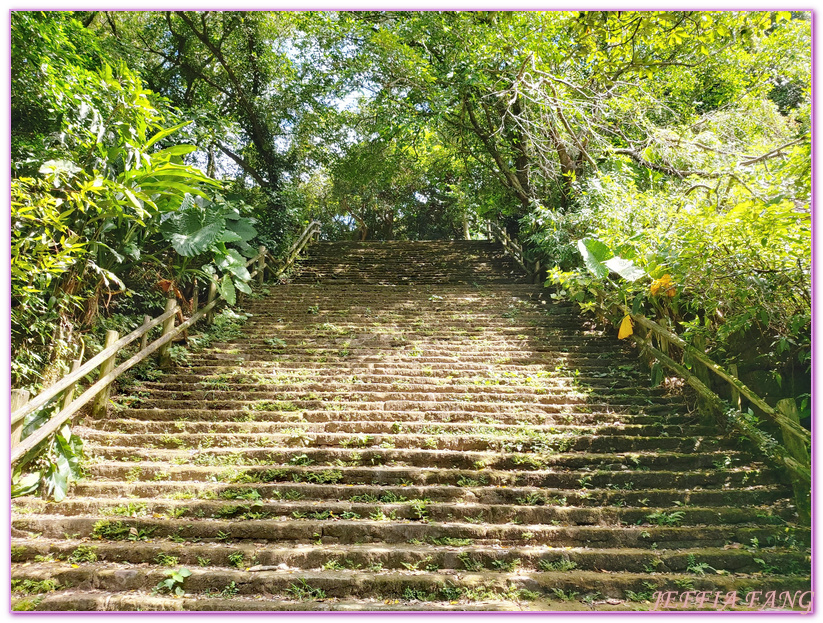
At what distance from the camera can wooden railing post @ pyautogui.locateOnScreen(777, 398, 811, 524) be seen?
10.7 ft

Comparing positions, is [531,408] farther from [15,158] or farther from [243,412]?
[15,158]

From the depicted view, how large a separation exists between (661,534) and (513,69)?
7.65 m

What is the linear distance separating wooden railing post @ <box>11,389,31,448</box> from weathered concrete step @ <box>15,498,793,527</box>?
634 millimetres

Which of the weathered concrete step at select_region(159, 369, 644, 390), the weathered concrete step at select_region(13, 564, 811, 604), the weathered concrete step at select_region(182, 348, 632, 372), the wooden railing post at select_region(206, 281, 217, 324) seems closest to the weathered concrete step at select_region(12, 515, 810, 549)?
the weathered concrete step at select_region(13, 564, 811, 604)

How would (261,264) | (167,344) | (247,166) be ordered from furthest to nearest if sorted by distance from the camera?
(247,166) < (261,264) < (167,344)

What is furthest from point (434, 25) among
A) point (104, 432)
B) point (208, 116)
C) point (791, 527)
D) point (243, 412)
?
point (791, 527)

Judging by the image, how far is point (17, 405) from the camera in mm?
3189

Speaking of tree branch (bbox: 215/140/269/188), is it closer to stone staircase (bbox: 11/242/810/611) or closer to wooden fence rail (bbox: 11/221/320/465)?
wooden fence rail (bbox: 11/221/320/465)

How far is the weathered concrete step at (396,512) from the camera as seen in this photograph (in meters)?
3.49

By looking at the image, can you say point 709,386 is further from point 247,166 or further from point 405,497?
point 247,166

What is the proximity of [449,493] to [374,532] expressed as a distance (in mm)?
697

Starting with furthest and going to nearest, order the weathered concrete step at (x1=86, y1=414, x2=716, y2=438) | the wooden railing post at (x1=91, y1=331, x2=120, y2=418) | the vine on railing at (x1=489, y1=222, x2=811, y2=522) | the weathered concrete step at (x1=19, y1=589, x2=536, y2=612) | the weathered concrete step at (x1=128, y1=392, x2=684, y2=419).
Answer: the weathered concrete step at (x1=128, y1=392, x2=684, y2=419) < the wooden railing post at (x1=91, y1=331, x2=120, y2=418) < the weathered concrete step at (x1=86, y1=414, x2=716, y2=438) < the vine on railing at (x1=489, y1=222, x2=811, y2=522) < the weathered concrete step at (x1=19, y1=589, x2=536, y2=612)

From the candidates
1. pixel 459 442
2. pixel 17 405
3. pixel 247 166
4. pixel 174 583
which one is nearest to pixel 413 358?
pixel 459 442

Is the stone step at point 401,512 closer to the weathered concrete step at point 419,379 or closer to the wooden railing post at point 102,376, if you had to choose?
the wooden railing post at point 102,376
